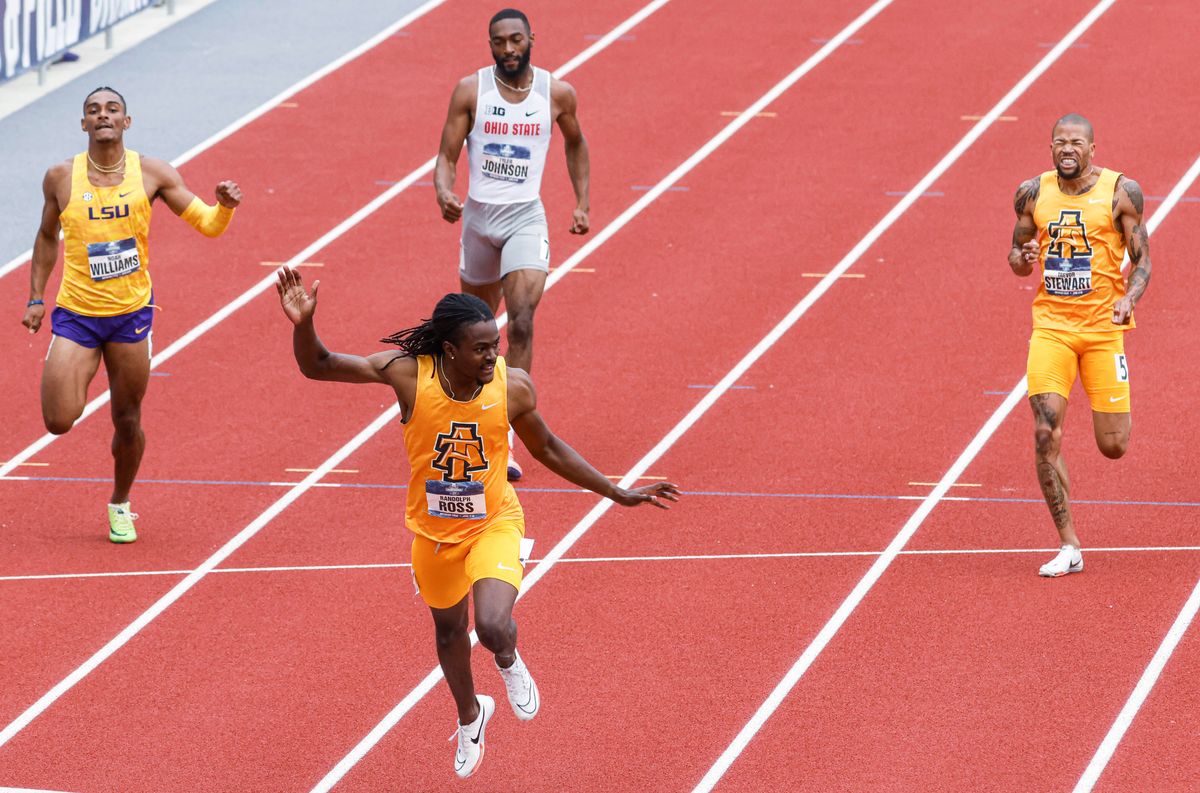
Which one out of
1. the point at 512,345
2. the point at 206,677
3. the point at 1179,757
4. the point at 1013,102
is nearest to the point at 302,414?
the point at 512,345

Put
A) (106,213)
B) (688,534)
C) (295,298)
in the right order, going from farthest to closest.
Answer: (688,534), (106,213), (295,298)

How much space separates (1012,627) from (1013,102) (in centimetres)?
830

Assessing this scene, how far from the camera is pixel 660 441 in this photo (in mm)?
10711

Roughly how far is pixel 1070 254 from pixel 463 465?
3.44 metres

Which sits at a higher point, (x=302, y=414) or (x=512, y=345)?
(x=512, y=345)

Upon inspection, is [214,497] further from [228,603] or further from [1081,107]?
[1081,107]

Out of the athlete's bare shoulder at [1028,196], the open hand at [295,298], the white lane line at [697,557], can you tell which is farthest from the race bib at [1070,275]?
the open hand at [295,298]

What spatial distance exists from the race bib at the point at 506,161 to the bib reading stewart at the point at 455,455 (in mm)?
3712

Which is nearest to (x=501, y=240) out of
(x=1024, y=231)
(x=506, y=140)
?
(x=506, y=140)

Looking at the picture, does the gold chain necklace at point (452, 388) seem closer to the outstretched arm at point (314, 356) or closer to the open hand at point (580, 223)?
the outstretched arm at point (314, 356)

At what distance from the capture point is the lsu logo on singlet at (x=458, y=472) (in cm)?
667

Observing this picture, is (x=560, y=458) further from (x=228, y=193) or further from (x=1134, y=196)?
(x=1134, y=196)

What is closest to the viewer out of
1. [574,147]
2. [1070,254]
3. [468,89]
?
[1070,254]

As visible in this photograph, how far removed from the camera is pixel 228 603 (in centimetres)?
885
